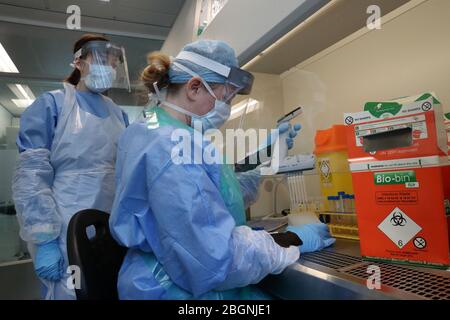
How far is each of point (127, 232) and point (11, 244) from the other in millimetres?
2532

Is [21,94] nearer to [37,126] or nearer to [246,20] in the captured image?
[37,126]

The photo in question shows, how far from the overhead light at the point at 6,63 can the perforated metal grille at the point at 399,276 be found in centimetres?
308

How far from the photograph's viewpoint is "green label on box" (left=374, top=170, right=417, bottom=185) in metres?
0.67

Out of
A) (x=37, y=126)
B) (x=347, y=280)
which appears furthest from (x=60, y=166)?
→ (x=347, y=280)

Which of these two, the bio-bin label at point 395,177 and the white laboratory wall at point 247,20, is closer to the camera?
the bio-bin label at point 395,177

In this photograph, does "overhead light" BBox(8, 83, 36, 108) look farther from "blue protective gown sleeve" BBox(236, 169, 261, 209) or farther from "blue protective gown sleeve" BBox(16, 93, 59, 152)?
"blue protective gown sleeve" BBox(236, 169, 261, 209)

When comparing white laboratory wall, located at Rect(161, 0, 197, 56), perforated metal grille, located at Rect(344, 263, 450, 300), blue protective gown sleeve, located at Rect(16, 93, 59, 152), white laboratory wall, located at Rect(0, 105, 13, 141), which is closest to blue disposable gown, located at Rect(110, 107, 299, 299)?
perforated metal grille, located at Rect(344, 263, 450, 300)

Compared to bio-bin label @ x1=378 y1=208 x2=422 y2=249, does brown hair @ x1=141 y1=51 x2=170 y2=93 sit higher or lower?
higher

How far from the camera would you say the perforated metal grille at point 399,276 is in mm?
548

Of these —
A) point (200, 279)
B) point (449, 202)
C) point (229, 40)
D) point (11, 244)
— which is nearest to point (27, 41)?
point (11, 244)

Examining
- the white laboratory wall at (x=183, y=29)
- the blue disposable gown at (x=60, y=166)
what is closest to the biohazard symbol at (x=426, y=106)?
the blue disposable gown at (x=60, y=166)

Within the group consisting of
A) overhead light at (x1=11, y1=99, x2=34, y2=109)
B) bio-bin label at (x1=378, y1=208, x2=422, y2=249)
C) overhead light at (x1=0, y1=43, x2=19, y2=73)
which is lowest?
bio-bin label at (x1=378, y1=208, x2=422, y2=249)

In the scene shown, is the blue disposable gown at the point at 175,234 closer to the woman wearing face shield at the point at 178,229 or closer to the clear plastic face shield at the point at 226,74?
the woman wearing face shield at the point at 178,229

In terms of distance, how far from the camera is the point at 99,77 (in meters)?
1.34
